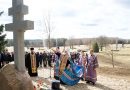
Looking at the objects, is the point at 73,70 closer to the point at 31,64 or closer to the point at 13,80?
the point at 31,64

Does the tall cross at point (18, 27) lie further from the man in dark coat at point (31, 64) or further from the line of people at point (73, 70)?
the man in dark coat at point (31, 64)

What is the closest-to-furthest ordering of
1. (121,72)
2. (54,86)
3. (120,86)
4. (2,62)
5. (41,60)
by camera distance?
(54,86)
(120,86)
(121,72)
(2,62)
(41,60)

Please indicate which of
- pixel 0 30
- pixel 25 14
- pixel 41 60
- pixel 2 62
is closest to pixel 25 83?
pixel 25 14

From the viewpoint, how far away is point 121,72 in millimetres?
19531

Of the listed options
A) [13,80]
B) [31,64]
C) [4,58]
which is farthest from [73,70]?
[4,58]

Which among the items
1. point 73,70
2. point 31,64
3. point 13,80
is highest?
point 13,80

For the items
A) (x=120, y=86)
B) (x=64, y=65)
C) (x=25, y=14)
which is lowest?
(x=120, y=86)

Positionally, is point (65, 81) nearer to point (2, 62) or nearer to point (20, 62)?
point (20, 62)

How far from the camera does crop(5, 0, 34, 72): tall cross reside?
27.7ft

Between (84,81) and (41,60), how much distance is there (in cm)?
1097

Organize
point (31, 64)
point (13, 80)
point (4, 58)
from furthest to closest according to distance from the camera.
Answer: point (4, 58), point (31, 64), point (13, 80)

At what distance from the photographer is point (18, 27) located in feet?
27.9

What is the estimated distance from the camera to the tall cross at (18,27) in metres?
8.45

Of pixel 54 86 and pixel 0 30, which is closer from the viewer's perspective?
pixel 54 86
